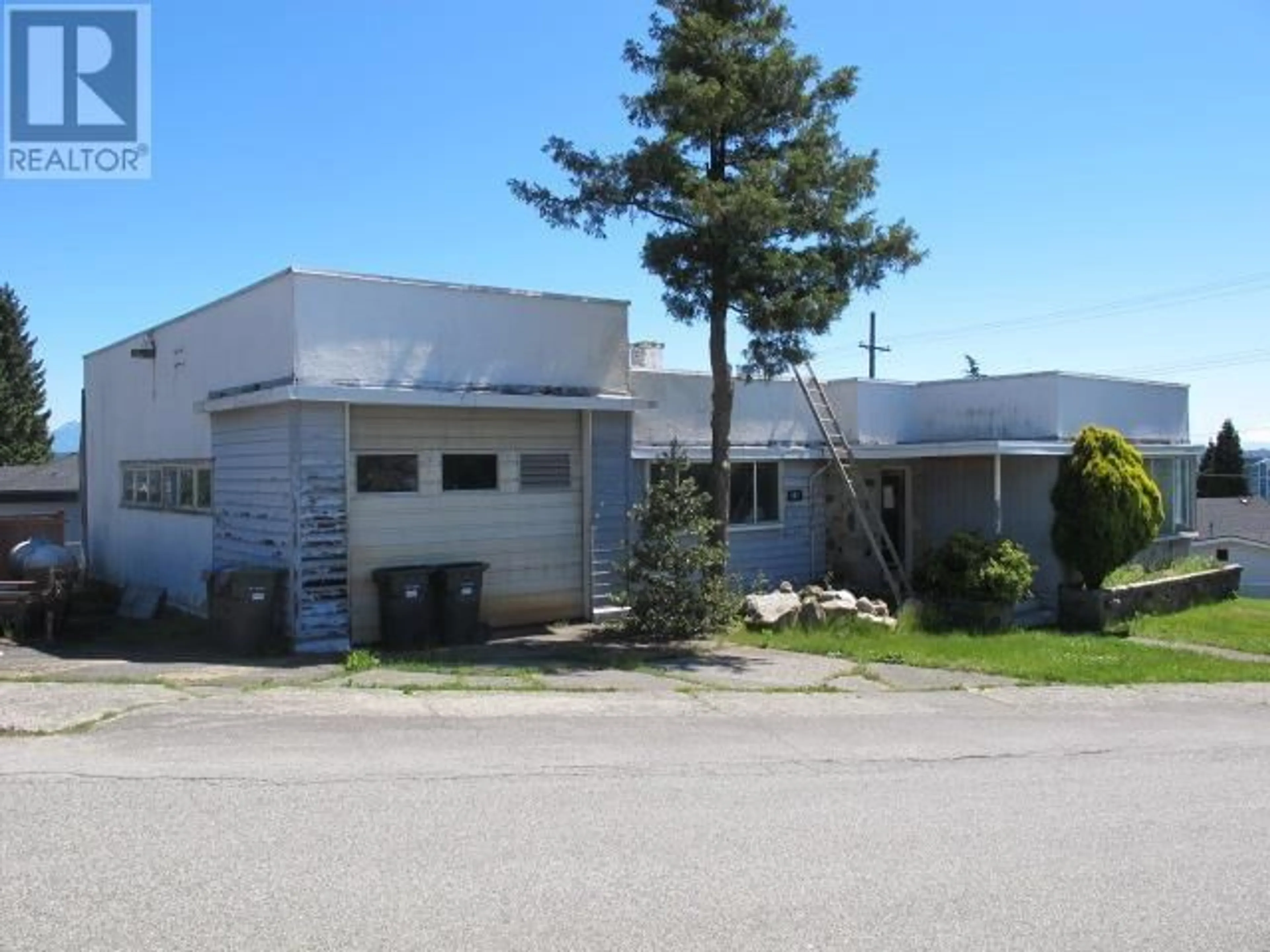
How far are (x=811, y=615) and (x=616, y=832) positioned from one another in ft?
31.8

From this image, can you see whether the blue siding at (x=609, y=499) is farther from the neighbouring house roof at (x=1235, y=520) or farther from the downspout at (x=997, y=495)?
the neighbouring house roof at (x=1235, y=520)

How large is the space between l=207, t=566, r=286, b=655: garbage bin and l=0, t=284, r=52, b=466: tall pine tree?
42.7 m

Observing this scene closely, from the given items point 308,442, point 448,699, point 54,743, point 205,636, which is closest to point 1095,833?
point 448,699

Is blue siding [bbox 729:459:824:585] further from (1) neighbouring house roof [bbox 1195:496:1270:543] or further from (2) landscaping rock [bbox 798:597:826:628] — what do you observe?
(1) neighbouring house roof [bbox 1195:496:1270:543]

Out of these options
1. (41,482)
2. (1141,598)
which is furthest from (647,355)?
(41,482)

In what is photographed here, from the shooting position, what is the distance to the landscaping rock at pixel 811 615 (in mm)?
15508

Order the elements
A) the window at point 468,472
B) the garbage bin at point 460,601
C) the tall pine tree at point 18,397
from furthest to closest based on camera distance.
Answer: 1. the tall pine tree at point 18,397
2. the window at point 468,472
3. the garbage bin at point 460,601

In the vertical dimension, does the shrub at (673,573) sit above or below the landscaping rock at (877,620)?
above

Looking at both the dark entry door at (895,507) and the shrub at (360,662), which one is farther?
the dark entry door at (895,507)

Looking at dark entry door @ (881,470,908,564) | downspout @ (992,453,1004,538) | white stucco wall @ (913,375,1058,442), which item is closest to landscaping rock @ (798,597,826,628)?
downspout @ (992,453,1004,538)

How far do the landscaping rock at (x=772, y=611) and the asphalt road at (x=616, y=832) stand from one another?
533 centimetres

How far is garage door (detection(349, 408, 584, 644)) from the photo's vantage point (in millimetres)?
13773

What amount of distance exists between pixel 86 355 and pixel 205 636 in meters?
9.60

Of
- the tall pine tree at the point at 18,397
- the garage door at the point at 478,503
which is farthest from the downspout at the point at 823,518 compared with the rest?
the tall pine tree at the point at 18,397
